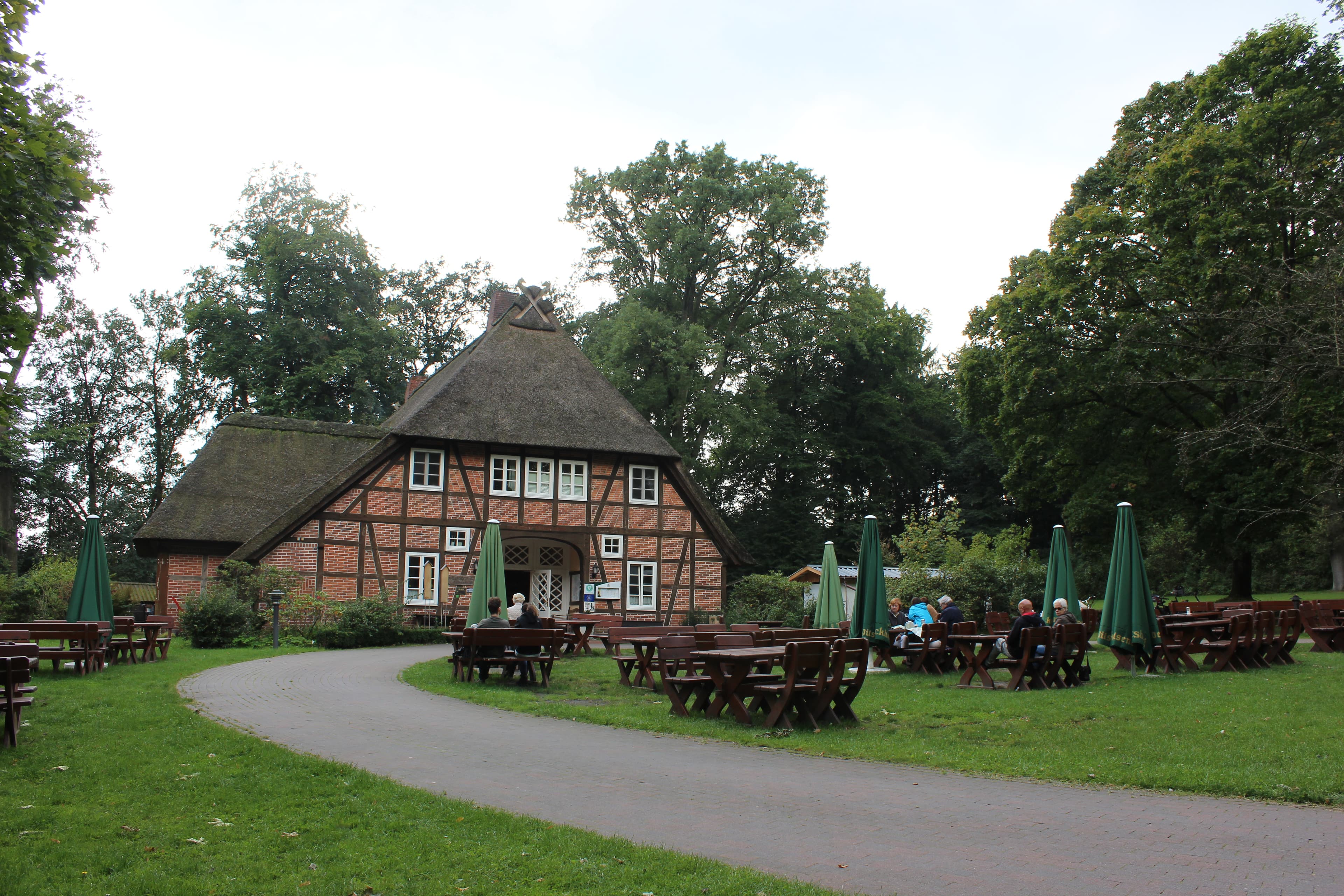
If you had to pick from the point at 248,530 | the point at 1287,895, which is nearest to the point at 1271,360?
the point at 1287,895

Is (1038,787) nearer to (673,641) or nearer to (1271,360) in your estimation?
(673,641)

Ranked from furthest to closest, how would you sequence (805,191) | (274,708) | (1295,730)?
(805,191), (274,708), (1295,730)

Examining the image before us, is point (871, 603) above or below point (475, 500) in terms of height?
below

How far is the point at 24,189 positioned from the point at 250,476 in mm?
19879

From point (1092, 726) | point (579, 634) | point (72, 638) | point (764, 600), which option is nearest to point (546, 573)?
point (764, 600)

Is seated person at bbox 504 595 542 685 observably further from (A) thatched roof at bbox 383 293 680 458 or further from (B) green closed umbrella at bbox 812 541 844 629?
(A) thatched roof at bbox 383 293 680 458

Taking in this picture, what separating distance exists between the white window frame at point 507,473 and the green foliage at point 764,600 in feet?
23.8

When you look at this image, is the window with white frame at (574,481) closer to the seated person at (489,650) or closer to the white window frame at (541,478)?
the white window frame at (541,478)

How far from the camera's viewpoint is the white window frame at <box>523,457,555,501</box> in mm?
28938

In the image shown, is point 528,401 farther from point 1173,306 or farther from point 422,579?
point 1173,306

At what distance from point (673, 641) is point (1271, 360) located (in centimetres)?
1287

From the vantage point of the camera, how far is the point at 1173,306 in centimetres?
2545

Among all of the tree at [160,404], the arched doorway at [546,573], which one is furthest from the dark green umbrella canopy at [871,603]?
the tree at [160,404]

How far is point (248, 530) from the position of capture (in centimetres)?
2677
